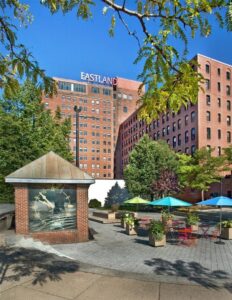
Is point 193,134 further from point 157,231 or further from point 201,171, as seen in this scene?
point 157,231

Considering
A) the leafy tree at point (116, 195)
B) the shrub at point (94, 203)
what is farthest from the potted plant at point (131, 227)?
the leafy tree at point (116, 195)

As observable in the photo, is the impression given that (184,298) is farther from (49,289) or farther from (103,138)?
(103,138)

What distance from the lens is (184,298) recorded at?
253 inches

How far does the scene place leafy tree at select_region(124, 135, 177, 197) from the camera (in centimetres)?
3903

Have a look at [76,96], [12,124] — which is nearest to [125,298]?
[12,124]

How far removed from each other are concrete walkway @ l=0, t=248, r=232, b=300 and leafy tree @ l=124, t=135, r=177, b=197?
30680mm

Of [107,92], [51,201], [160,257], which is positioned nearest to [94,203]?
[51,201]

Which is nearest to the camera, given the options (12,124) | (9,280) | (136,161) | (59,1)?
(59,1)

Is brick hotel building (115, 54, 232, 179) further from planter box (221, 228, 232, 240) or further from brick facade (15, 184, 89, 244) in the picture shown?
brick facade (15, 184, 89, 244)

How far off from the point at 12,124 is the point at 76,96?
95581mm

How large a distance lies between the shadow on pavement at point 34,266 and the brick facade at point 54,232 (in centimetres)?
411

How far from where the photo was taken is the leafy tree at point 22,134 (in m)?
26.5

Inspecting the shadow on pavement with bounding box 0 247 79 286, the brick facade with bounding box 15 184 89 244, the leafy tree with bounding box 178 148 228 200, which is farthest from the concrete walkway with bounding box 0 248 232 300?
the leafy tree with bounding box 178 148 228 200

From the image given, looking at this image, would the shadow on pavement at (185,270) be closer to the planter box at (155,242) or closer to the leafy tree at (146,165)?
the planter box at (155,242)
